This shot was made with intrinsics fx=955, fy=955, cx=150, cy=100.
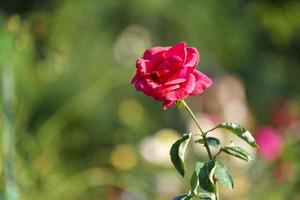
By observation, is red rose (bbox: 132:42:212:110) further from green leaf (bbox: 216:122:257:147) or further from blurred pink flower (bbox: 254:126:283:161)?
blurred pink flower (bbox: 254:126:283:161)

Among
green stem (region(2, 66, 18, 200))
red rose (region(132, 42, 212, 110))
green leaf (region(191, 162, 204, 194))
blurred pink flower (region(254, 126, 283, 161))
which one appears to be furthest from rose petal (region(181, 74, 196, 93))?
blurred pink flower (region(254, 126, 283, 161))

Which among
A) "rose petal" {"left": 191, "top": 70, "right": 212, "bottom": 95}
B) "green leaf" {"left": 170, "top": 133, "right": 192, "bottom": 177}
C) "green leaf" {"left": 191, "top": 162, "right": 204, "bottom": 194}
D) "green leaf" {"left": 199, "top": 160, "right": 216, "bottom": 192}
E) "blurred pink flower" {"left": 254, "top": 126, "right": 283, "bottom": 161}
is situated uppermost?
"blurred pink flower" {"left": 254, "top": 126, "right": 283, "bottom": 161}

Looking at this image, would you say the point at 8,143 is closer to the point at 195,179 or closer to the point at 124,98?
the point at 195,179

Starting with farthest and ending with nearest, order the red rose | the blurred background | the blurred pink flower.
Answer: the blurred pink flower
the blurred background
the red rose

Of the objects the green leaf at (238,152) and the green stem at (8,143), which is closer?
the green leaf at (238,152)

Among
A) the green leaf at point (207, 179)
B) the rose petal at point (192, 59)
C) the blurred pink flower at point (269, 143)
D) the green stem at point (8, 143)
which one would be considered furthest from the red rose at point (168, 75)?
the blurred pink flower at point (269, 143)

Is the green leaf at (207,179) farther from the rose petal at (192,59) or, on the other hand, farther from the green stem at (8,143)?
the green stem at (8,143)
